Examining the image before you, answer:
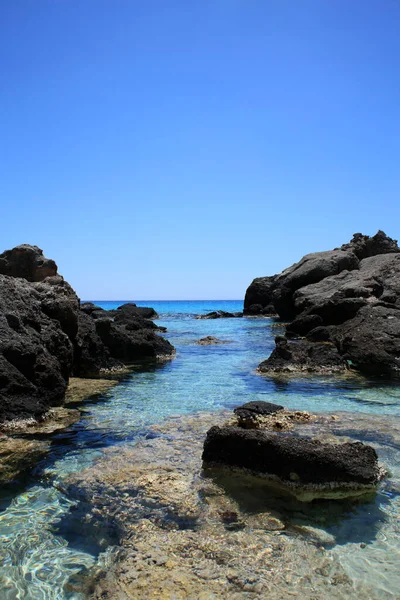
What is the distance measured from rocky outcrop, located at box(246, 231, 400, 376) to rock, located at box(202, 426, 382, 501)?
898 cm

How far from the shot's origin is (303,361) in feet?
50.7

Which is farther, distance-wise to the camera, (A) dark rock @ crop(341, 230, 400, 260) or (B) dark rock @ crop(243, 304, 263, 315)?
(B) dark rock @ crop(243, 304, 263, 315)

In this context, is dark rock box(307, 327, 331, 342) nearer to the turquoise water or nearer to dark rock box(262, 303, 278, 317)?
the turquoise water

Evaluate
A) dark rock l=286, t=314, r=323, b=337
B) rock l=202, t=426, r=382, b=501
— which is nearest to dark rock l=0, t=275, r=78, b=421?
rock l=202, t=426, r=382, b=501

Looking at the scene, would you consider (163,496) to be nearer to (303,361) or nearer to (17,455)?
(17,455)

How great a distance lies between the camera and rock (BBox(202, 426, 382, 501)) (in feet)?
18.0

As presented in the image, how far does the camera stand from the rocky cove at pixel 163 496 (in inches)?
151

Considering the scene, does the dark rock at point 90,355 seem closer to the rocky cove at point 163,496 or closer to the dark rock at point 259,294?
the rocky cove at point 163,496

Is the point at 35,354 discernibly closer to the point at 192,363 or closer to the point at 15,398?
the point at 15,398

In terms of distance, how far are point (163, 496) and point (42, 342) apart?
6364mm

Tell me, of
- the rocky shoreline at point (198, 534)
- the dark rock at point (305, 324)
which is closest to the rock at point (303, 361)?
the rocky shoreline at point (198, 534)

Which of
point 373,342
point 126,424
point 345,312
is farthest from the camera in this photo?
point 345,312

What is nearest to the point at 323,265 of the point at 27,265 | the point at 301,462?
the point at 27,265

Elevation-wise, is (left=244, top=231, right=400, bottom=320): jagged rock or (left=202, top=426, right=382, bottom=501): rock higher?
(left=244, top=231, right=400, bottom=320): jagged rock
